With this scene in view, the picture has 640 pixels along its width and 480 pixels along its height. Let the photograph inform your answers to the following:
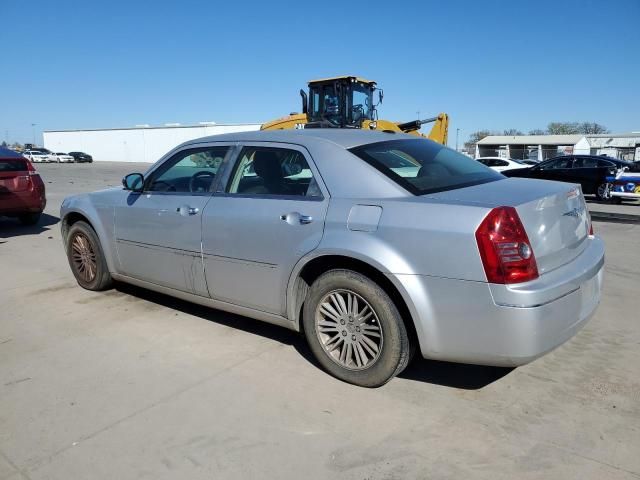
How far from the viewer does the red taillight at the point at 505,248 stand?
8.55ft

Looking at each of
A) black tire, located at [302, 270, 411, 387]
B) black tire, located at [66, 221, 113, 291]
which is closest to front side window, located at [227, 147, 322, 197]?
black tire, located at [302, 270, 411, 387]

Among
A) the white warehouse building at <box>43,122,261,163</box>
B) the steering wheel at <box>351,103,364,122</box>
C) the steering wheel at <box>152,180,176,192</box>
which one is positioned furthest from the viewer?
the white warehouse building at <box>43,122,261,163</box>

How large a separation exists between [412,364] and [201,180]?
221 cm

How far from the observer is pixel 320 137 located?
355cm

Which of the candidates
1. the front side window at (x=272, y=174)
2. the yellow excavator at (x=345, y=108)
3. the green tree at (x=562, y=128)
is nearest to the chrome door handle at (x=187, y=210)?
the front side window at (x=272, y=174)

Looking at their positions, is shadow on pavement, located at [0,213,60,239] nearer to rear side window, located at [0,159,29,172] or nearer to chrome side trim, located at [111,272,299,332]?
rear side window, located at [0,159,29,172]

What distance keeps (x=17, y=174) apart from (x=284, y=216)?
7.28 meters

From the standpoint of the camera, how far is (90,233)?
5.01 metres

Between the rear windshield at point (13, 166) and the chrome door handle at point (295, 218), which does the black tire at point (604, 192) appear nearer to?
the chrome door handle at point (295, 218)

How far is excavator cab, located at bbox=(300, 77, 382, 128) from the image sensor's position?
598 inches

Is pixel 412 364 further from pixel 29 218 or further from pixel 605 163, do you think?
pixel 605 163

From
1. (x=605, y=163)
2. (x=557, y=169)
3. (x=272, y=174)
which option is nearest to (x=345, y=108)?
(x=557, y=169)

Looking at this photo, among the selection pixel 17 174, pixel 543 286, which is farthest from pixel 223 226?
pixel 17 174

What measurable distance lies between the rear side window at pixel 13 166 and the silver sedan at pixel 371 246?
550 centimetres
